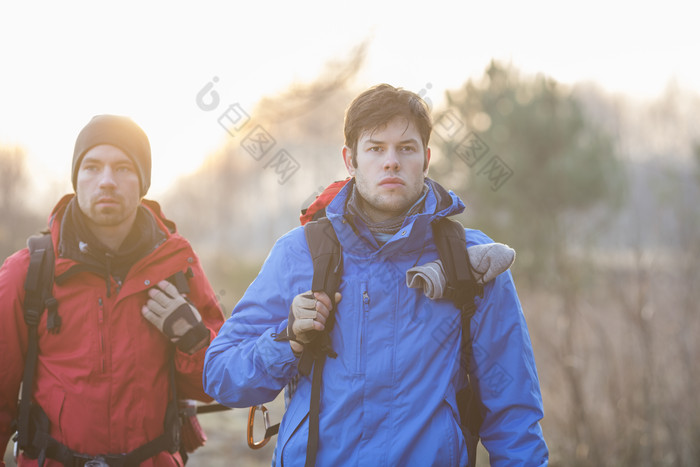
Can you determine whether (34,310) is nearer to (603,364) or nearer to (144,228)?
(144,228)

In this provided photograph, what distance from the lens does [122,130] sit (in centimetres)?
289

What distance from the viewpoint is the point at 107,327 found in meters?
2.61

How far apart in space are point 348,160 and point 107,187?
1.22 meters

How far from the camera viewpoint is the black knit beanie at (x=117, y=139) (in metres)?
2.83

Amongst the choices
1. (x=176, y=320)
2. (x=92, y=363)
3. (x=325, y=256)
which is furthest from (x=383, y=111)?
(x=92, y=363)

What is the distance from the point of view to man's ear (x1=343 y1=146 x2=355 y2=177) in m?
2.50

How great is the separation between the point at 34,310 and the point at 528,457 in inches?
88.3

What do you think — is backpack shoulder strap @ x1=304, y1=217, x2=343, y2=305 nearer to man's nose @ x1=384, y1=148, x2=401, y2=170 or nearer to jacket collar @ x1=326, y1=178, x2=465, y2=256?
jacket collar @ x1=326, y1=178, x2=465, y2=256

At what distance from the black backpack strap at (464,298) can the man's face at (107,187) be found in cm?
160

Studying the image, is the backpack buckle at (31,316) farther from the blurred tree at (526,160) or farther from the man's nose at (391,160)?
the blurred tree at (526,160)

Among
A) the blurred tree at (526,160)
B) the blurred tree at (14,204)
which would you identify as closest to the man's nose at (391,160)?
the blurred tree at (14,204)

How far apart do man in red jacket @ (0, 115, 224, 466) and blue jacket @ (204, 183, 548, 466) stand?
52 cm

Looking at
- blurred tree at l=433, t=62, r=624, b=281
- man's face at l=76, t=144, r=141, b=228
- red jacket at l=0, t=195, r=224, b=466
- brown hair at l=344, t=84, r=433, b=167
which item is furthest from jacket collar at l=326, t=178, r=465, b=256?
blurred tree at l=433, t=62, r=624, b=281

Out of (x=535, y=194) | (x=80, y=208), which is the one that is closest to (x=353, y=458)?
(x=80, y=208)
